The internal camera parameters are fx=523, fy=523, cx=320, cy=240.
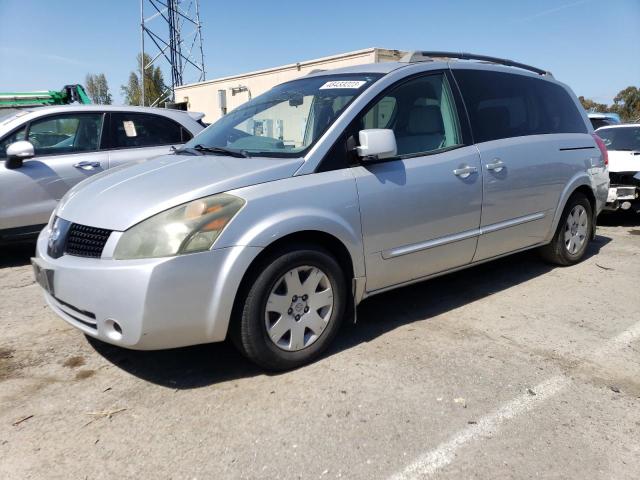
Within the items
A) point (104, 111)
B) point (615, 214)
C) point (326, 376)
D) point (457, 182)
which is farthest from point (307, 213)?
point (615, 214)

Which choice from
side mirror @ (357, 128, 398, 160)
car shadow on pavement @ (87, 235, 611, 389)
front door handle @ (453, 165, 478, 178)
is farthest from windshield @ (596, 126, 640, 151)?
side mirror @ (357, 128, 398, 160)

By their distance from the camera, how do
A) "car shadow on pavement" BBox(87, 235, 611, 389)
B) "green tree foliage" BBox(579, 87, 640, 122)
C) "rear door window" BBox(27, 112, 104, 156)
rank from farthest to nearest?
"green tree foliage" BBox(579, 87, 640, 122)
"rear door window" BBox(27, 112, 104, 156)
"car shadow on pavement" BBox(87, 235, 611, 389)

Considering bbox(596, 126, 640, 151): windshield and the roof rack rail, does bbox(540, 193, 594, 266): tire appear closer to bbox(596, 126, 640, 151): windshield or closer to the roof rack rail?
the roof rack rail

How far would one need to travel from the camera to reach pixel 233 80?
Answer: 20.0 metres

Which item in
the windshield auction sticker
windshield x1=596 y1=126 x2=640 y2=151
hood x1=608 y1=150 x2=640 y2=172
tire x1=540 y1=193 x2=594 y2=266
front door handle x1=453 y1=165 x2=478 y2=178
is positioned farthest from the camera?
windshield x1=596 y1=126 x2=640 y2=151

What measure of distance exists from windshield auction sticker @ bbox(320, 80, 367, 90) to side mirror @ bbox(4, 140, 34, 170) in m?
3.20

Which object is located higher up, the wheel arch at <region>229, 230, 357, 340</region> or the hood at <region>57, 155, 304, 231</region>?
the hood at <region>57, 155, 304, 231</region>

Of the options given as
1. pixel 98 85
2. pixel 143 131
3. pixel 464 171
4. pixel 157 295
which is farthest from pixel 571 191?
pixel 98 85

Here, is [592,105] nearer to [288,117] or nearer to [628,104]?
[628,104]

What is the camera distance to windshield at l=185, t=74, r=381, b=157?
3.32m

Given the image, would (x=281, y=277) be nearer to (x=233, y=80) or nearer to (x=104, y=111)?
(x=104, y=111)

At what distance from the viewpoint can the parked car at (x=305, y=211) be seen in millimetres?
2672

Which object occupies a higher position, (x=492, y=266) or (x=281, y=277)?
(x=281, y=277)

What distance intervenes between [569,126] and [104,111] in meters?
4.90
